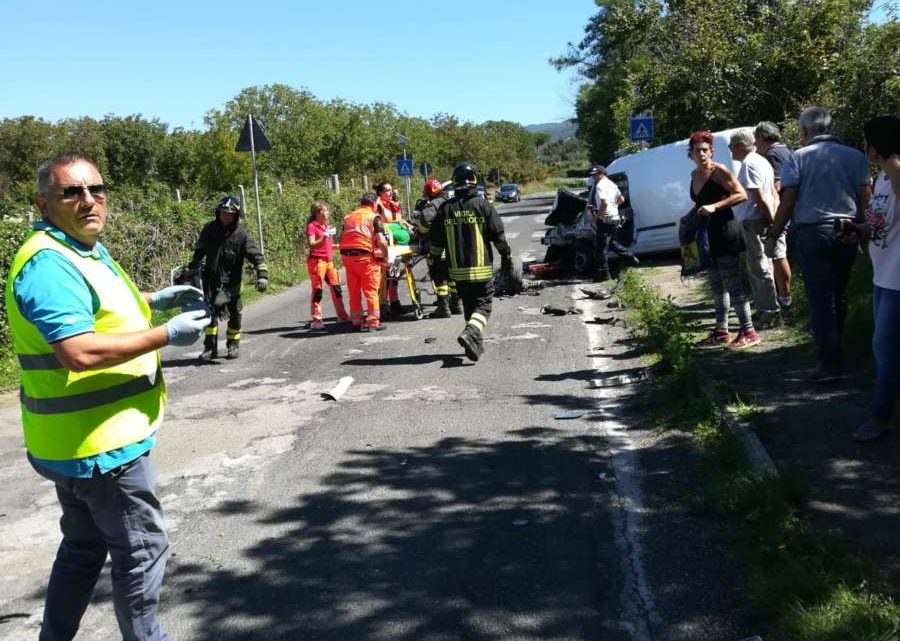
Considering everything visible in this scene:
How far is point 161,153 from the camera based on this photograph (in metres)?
64.4

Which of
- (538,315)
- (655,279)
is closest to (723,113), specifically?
(655,279)

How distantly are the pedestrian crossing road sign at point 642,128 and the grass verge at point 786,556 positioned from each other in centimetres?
1522

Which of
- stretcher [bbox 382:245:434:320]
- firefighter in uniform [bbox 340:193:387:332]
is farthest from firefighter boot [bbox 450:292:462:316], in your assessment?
firefighter in uniform [bbox 340:193:387:332]

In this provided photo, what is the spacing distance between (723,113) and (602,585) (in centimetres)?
2044

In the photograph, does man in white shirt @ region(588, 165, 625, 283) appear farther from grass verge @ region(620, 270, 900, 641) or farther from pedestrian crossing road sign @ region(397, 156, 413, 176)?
pedestrian crossing road sign @ region(397, 156, 413, 176)

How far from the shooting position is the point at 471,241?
887 centimetres

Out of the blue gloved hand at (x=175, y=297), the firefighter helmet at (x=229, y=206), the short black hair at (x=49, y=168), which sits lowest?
the blue gloved hand at (x=175, y=297)

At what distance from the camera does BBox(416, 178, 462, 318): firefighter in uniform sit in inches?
477

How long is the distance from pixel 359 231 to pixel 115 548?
837 cm

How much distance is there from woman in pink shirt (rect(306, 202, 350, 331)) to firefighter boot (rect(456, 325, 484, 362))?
361 cm

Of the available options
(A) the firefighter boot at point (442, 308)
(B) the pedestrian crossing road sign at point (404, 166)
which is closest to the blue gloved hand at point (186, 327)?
(A) the firefighter boot at point (442, 308)

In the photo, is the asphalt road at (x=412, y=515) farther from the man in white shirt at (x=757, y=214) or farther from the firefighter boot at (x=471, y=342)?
the man in white shirt at (x=757, y=214)

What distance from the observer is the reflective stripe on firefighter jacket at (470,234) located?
8.88 m

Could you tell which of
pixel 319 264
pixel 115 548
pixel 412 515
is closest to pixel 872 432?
pixel 412 515
